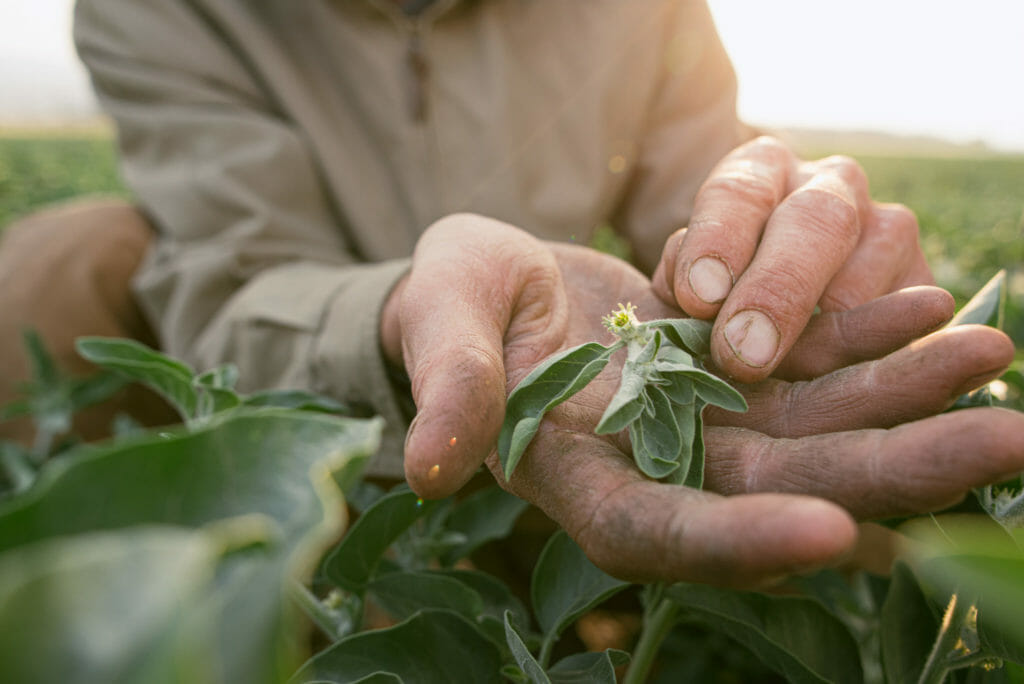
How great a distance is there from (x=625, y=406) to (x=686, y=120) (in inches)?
92.2

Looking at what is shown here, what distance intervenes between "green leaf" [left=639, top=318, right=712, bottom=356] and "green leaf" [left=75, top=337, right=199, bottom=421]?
0.70 m

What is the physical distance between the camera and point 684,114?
2.96 metres

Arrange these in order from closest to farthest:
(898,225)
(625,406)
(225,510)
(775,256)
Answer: (225,510) → (625,406) → (775,256) → (898,225)

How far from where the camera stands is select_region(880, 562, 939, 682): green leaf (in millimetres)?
1042

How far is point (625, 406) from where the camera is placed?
91 cm

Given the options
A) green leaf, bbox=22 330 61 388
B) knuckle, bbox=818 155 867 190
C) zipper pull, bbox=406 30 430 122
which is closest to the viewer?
knuckle, bbox=818 155 867 190

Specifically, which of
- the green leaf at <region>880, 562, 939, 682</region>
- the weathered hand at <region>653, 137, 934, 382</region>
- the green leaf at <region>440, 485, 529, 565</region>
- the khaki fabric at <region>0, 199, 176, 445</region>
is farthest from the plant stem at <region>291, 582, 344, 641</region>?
the khaki fabric at <region>0, 199, 176, 445</region>

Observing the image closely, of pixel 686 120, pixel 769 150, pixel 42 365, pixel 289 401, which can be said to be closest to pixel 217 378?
pixel 289 401

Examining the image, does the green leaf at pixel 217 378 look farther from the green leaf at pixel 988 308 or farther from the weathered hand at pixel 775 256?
the green leaf at pixel 988 308

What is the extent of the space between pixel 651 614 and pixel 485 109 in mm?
1970

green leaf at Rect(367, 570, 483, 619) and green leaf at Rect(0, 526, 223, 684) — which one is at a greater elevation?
green leaf at Rect(0, 526, 223, 684)

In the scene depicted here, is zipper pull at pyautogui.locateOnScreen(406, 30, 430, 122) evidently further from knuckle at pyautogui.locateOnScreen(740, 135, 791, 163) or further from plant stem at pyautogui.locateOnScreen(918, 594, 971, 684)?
plant stem at pyautogui.locateOnScreen(918, 594, 971, 684)

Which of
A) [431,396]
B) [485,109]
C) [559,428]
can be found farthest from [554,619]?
[485,109]

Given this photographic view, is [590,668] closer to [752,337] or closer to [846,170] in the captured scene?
[752,337]
